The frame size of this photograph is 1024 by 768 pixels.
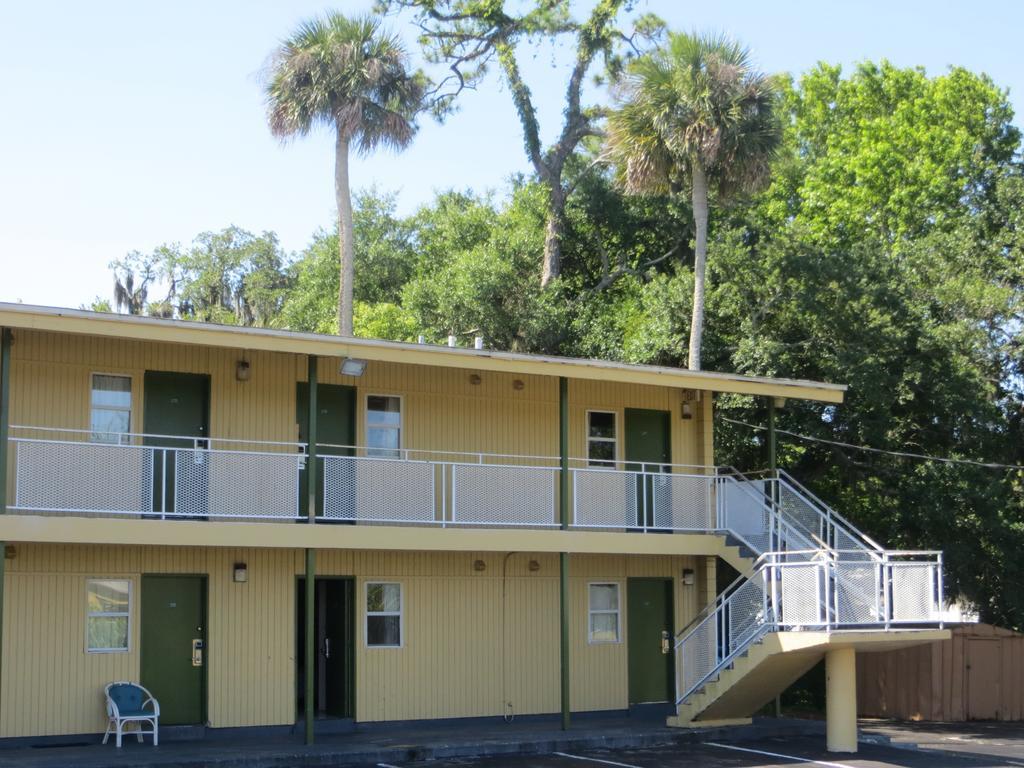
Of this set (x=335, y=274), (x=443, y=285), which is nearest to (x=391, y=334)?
(x=443, y=285)

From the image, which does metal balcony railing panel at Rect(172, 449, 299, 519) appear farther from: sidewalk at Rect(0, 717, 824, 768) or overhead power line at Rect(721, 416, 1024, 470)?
overhead power line at Rect(721, 416, 1024, 470)

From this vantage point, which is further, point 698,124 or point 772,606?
point 698,124

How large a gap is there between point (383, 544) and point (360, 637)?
2.03 m

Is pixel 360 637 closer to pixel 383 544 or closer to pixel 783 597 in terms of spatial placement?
pixel 383 544

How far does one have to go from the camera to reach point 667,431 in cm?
2278

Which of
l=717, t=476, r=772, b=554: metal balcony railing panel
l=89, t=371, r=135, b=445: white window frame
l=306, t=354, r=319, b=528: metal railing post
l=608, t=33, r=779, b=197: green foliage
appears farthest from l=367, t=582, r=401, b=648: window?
l=608, t=33, r=779, b=197: green foliage

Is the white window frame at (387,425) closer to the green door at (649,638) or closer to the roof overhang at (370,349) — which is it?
the roof overhang at (370,349)

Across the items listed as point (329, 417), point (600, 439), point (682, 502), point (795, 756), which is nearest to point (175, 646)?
point (329, 417)

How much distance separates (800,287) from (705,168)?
3339mm

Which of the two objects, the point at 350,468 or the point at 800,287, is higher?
the point at 800,287

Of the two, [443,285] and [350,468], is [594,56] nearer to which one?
[443,285]

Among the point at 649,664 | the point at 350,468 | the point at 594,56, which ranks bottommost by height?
the point at 649,664

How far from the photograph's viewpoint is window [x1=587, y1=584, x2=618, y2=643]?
21625mm

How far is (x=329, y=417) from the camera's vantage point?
1991 cm
